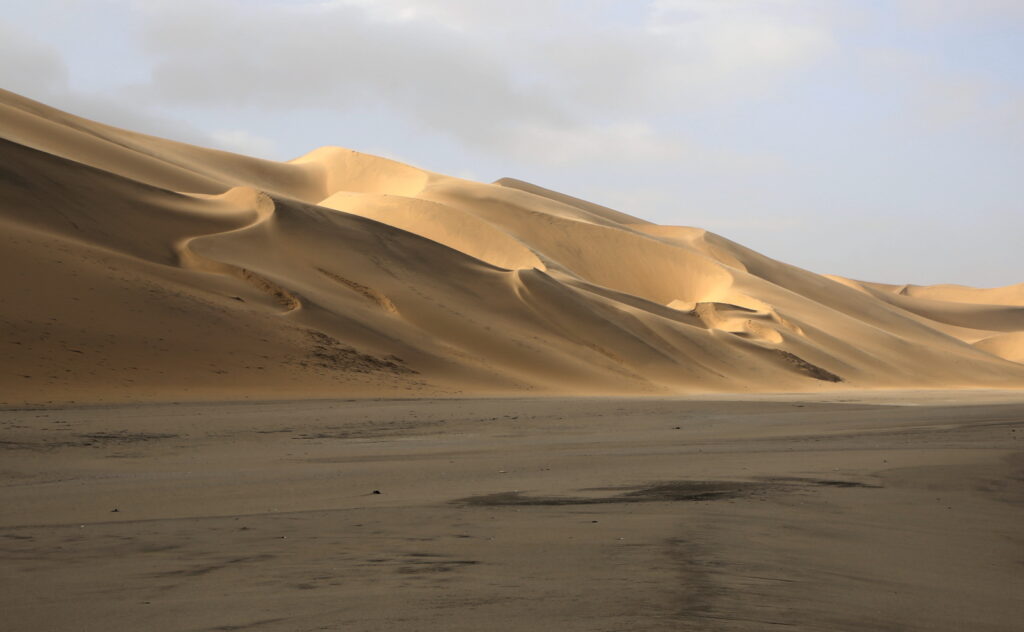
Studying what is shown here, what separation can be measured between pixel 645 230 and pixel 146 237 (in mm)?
61607

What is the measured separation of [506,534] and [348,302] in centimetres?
3021

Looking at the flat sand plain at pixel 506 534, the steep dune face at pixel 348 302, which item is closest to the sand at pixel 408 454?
the flat sand plain at pixel 506 534

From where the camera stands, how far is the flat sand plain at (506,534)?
4383 millimetres

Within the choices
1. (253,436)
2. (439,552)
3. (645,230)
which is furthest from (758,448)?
(645,230)

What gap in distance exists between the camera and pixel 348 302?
3597 centimetres

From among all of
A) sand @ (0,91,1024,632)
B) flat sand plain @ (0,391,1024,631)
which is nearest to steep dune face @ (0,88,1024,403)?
sand @ (0,91,1024,632)

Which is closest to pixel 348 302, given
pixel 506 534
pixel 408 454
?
pixel 408 454

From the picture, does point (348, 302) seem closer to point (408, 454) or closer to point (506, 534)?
point (408, 454)

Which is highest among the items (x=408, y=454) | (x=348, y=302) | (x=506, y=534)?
(x=506, y=534)

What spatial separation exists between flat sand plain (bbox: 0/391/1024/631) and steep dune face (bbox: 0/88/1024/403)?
1211 centimetres

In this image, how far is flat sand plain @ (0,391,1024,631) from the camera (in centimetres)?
438

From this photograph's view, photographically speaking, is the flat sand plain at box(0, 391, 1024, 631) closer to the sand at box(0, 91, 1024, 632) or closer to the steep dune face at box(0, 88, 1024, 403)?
the sand at box(0, 91, 1024, 632)

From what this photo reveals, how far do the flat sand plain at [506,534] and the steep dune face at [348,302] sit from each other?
12111 millimetres

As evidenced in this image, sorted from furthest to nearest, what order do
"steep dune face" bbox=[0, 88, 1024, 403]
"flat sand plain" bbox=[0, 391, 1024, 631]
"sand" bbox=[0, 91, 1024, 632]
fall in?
"steep dune face" bbox=[0, 88, 1024, 403], "sand" bbox=[0, 91, 1024, 632], "flat sand plain" bbox=[0, 391, 1024, 631]
